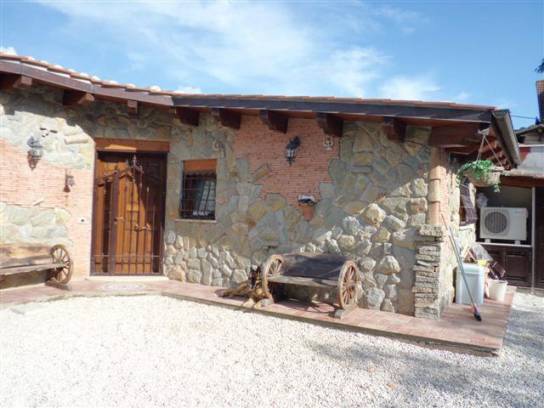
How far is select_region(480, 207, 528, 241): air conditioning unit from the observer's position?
9945 mm

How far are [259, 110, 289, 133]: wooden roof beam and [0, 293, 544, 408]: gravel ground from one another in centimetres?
302

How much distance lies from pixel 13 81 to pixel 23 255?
108 inches

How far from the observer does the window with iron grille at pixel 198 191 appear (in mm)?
8281

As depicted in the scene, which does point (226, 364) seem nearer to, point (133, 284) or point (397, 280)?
point (397, 280)

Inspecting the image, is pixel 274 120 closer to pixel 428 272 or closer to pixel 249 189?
pixel 249 189

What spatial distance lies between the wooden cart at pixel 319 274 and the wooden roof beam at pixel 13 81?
14.7 feet

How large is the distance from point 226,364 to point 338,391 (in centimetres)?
118

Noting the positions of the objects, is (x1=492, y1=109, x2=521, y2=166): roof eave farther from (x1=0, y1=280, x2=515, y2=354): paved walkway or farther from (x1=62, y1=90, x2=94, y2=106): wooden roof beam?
(x1=62, y1=90, x2=94, y2=106): wooden roof beam

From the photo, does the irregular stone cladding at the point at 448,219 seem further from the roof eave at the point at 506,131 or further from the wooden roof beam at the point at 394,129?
the roof eave at the point at 506,131

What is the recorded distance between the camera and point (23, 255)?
711 centimetres

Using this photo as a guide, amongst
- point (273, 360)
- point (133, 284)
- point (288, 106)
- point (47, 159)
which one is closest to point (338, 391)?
point (273, 360)

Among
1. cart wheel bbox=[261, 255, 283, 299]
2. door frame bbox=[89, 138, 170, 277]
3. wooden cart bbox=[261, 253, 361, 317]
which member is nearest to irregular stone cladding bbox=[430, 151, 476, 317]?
wooden cart bbox=[261, 253, 361, 317]

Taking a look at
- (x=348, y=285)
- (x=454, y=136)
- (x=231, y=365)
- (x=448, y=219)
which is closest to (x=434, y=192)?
(x=454, y=136)

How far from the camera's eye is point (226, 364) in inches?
173
